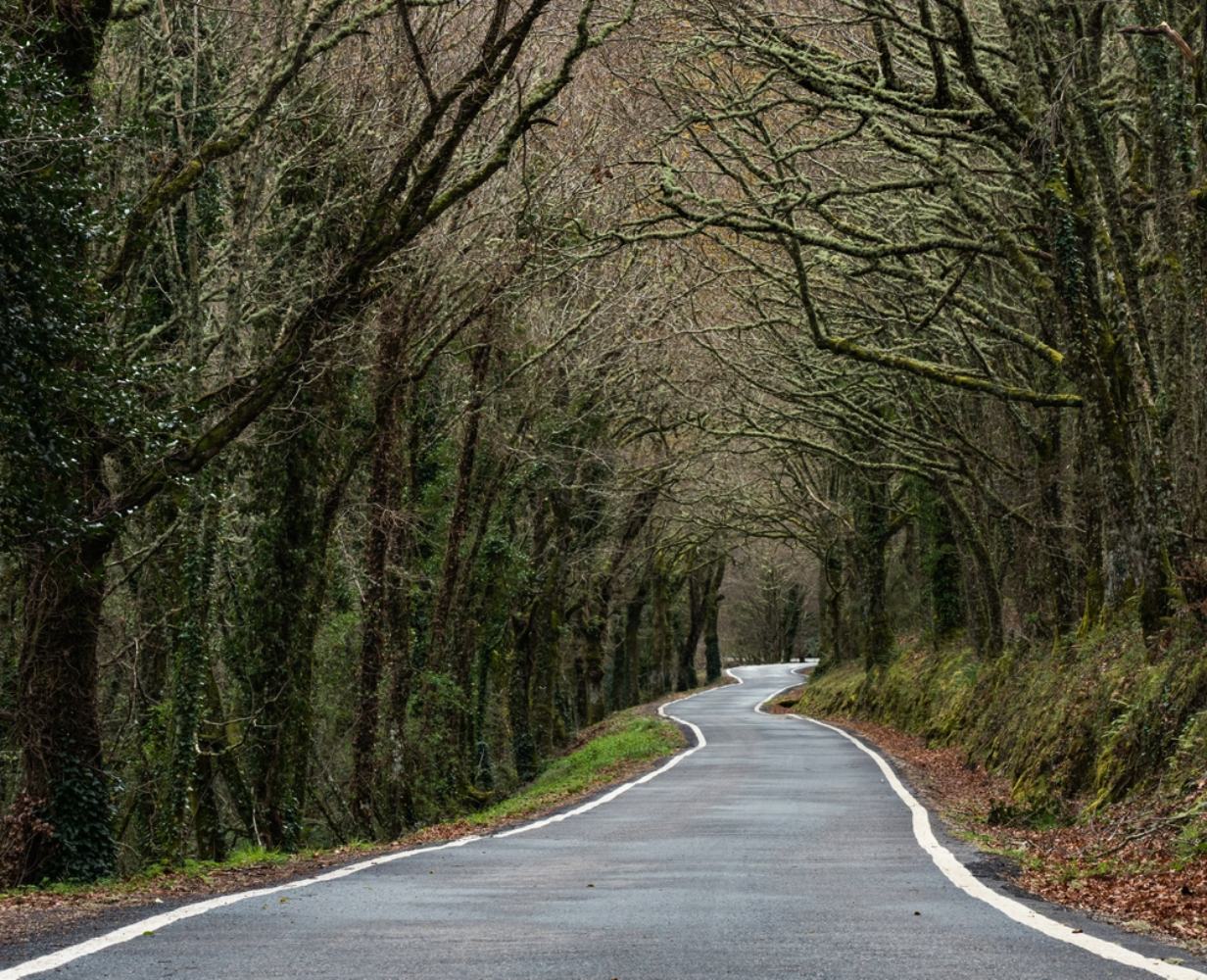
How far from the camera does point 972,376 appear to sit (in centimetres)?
1784

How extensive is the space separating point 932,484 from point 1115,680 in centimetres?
1463

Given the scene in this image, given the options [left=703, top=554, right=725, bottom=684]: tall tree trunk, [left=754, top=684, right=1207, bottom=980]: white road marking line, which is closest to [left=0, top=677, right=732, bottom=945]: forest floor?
[left=754, top=684, right=1207, bottom=980]: white road marking line

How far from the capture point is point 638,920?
7.77m

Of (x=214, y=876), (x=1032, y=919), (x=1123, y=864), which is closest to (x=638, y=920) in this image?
(x=1032, y=919)

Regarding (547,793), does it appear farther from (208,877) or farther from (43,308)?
(43,308)

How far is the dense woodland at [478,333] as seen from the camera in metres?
12.8

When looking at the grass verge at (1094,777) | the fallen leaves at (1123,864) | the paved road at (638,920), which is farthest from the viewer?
the grass verge at (1094,777)

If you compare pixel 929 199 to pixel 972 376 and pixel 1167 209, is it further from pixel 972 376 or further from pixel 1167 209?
pixel 1167 209

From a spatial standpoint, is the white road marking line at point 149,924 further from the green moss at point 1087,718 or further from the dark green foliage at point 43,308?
the green moss at point 1087,718

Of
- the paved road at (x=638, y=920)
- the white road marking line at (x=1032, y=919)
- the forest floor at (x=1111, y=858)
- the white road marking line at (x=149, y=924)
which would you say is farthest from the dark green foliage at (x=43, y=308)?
the forest floor at (x=1111, y=858)

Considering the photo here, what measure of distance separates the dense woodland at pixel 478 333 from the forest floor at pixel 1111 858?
153cm

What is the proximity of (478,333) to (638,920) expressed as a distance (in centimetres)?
1947

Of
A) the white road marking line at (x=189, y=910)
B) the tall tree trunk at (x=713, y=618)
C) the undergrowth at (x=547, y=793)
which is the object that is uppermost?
the tall tree trunk at (x=713, y=618)

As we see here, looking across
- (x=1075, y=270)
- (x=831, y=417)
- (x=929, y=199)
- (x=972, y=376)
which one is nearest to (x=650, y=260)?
(x=831, y=417)
